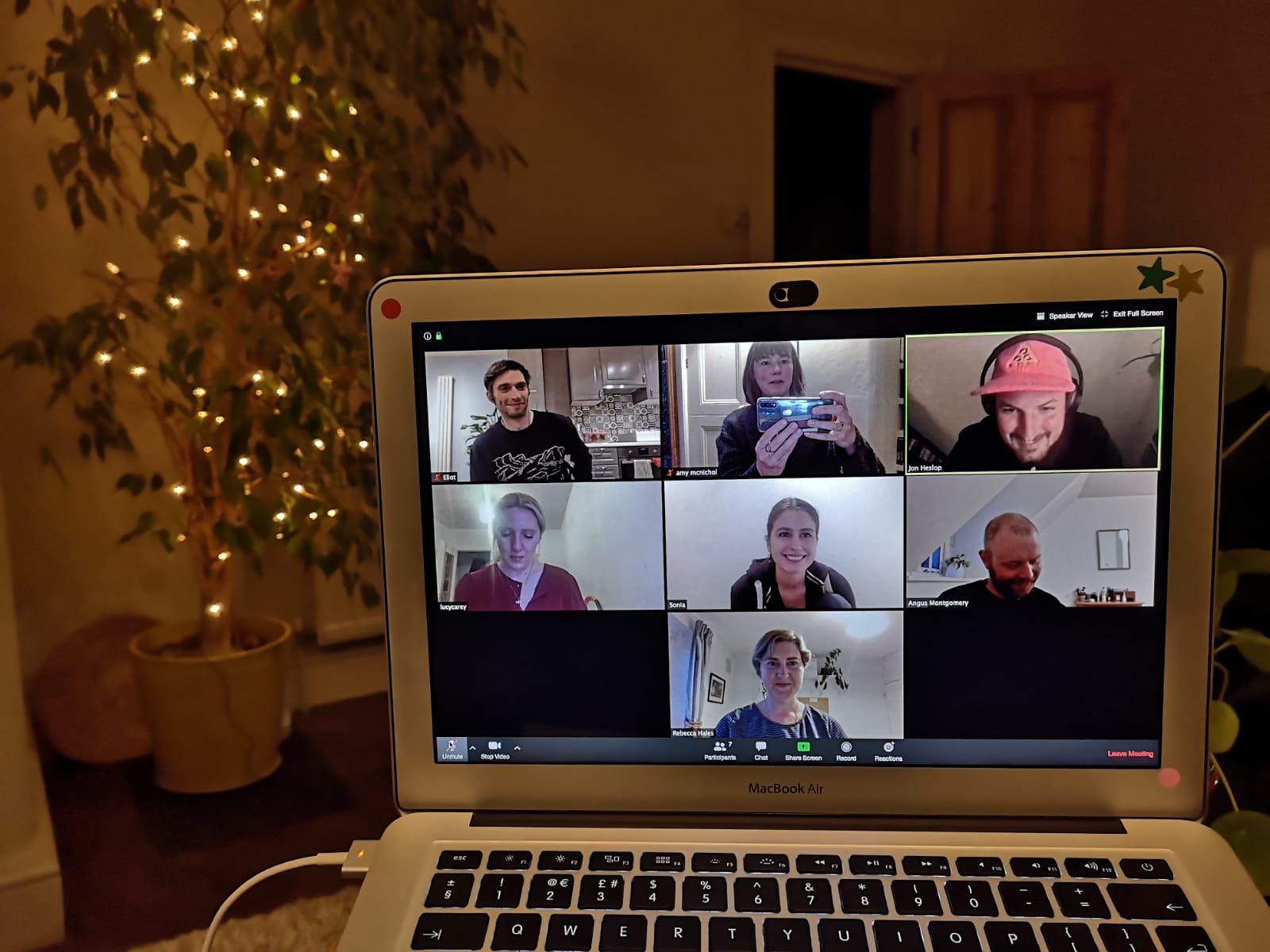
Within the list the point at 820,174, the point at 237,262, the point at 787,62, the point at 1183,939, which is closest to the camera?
the point at 1183,939

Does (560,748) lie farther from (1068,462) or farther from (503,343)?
(1068,462)

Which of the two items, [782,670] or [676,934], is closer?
[676,934]

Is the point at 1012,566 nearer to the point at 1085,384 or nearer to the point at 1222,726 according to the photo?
the point at 1085,384

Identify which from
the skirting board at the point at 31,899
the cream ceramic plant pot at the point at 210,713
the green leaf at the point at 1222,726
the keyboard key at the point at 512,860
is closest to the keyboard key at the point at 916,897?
the keyboard key at the point at 512,860

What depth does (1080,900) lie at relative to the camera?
481 millimetres

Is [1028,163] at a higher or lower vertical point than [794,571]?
higher

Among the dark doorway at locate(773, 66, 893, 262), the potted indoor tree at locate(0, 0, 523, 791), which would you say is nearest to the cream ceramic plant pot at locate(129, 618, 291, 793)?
the potted indoor tree at locate(0, 0, 523, 791)

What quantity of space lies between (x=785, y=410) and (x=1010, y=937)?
0.33 m

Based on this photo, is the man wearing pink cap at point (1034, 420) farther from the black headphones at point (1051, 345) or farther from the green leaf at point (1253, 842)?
the green leaf at point (1253, 842)

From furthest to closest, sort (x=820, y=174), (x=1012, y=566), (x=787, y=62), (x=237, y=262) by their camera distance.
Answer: (x=820, y=174) < (x=787, y=62) < (x=237, y=262) < (x=1012, y=566)

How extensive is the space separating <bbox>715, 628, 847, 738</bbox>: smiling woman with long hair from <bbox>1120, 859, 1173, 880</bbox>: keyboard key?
178mm

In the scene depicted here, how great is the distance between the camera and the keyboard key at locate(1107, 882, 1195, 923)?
473 millimetres

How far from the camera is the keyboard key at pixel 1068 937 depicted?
1.48ft

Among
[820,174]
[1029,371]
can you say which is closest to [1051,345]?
[1029,371]
